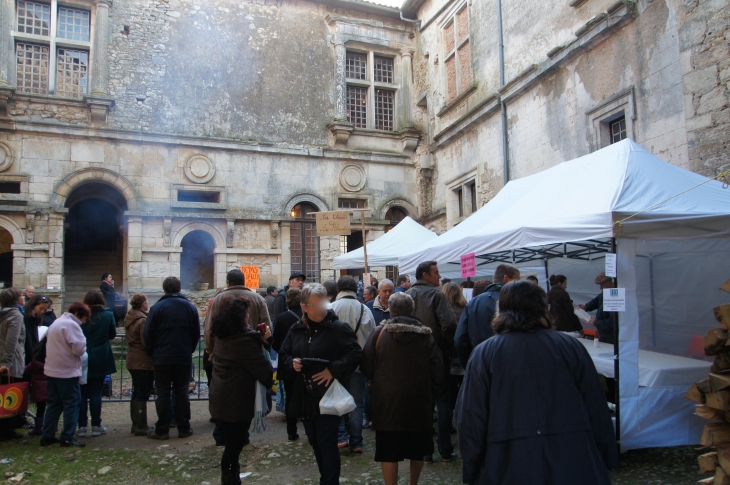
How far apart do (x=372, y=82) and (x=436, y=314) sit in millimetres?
12239

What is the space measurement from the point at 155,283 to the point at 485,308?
10.2 meters

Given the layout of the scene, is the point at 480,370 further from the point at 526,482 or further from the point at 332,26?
the point at 332,26

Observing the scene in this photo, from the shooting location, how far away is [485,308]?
4633 mm

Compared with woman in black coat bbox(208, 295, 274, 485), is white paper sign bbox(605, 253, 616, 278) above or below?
above

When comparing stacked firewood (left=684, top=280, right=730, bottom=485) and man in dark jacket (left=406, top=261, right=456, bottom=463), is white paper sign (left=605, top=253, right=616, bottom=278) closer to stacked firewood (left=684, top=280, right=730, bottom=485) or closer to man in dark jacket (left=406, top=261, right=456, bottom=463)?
stacked firewood (left=684, top=280, right=730, bottom=485)

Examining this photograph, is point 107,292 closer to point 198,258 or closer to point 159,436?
point 198,258

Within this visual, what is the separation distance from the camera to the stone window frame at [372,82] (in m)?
15.7

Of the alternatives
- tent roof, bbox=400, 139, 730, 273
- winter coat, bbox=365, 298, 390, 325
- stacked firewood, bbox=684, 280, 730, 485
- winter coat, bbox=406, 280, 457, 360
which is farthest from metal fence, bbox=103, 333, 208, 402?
stacked firewood, bbox=684, 280, 730, 485

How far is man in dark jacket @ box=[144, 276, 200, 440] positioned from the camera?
563cm

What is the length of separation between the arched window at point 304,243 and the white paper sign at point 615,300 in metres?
10.7

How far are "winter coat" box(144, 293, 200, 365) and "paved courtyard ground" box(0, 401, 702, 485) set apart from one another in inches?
36.0

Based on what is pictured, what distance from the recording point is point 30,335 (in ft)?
19.3

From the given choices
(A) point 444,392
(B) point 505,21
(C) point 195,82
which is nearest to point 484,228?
(A) point 444,392

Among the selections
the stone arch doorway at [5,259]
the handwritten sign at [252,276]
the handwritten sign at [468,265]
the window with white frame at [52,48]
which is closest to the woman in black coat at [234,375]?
the handwritten sign at [468,265]
